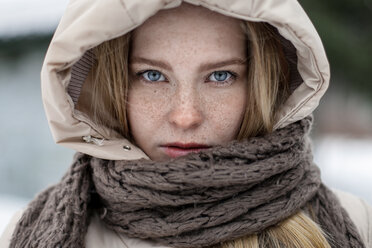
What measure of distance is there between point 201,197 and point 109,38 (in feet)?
1.65

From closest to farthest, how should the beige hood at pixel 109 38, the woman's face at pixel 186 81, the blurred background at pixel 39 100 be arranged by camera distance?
the beige hood at pixel 109 38, the woman's face at pixel 186 81, the blurred background at pixel 39 100

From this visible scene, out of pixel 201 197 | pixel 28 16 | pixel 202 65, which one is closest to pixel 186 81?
pixel 202 65

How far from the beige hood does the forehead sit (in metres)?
0.09

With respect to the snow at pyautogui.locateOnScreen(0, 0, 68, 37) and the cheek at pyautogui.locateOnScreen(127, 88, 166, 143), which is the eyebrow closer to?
the cheek at pyautogui.locateOnScreen(127, 88, 166, 143)

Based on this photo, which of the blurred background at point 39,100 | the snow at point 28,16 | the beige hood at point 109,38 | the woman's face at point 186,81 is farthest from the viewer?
the snow at point 28,16

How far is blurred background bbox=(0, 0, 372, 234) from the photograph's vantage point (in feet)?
12.6

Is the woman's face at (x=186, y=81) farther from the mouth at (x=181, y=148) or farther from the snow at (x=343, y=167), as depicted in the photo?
the snow at (x=343, y=167)

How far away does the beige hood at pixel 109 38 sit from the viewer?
45.8 inches

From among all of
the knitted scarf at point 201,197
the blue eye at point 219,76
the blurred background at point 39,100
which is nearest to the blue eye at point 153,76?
the blue eye at point 219,76

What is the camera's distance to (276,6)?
1.18 meters

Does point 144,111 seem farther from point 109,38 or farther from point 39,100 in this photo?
point 39,100

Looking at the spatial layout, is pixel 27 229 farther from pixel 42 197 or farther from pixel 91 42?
pixel 91 42

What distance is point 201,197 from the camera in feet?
4.03

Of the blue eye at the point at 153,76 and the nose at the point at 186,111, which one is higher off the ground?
the blue eye at the point at 153,76
